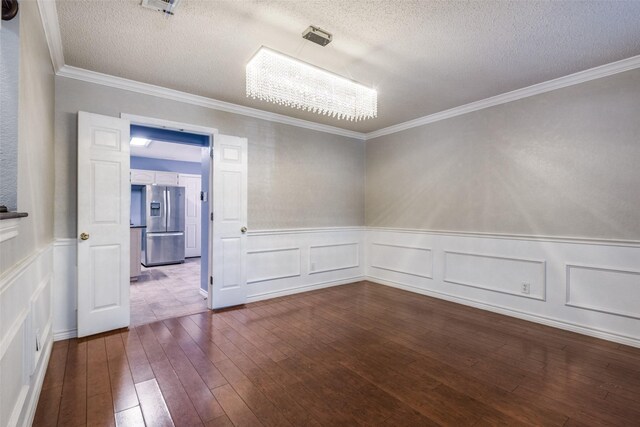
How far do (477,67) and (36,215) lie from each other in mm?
3661

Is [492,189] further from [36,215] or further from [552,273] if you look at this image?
[36,215]


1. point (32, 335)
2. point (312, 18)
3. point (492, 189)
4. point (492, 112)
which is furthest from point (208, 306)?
point (492, 112)

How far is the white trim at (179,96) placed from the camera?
291 cm

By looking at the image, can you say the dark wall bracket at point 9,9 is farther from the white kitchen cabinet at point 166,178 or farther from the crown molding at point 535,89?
the white kitchen cabinet at point 166,178

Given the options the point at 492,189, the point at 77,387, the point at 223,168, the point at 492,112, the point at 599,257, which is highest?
the point at 492,112

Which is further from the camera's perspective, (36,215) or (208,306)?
(208,306)

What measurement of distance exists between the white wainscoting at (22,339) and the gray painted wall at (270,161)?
1.13 meters

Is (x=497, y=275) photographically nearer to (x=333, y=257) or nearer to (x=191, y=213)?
(x=333, y=257)

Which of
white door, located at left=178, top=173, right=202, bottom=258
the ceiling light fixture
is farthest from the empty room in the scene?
white door, located at left=178, top=173, right=202, bottom=258

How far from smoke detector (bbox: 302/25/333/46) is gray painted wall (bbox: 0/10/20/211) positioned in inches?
63.8

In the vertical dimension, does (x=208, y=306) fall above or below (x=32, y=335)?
below

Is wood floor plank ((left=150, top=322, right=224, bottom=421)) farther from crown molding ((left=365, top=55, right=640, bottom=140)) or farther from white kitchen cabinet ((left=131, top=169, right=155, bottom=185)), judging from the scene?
white kitchen cabinet ((left=131, top=169, right=155, bottom=185))

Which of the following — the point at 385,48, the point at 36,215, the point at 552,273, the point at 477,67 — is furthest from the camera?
the point at 552,273

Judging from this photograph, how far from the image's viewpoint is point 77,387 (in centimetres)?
205
